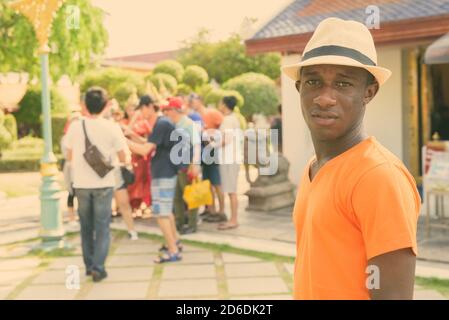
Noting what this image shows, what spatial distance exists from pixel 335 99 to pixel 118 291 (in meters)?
4.24

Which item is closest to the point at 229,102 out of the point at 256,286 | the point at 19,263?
the point at 256,286

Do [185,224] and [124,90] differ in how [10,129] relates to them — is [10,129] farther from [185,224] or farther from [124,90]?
[185,224]

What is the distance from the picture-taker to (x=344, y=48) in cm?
180

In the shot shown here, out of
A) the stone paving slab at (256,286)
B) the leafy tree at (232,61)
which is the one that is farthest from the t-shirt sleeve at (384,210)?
the leafy tree at (232,61)

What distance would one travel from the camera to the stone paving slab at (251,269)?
5961mm

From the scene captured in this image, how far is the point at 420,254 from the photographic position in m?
6.36

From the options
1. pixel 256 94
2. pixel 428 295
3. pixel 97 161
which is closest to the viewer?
pixel 428 295

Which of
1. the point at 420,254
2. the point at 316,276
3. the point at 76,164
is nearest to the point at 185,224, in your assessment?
the point at 76,164

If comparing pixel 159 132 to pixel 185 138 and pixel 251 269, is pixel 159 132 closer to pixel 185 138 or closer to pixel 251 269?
pixel 185 138

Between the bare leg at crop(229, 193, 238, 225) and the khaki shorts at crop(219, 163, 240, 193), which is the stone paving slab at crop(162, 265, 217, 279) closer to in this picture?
the bare leg at crop(229, 193, 238, 225)

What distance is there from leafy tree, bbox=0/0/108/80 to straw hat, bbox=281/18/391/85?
1565cm

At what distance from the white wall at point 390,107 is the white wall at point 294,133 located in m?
1.45

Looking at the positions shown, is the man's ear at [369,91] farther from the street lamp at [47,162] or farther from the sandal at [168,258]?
the street lamp at [47,162]

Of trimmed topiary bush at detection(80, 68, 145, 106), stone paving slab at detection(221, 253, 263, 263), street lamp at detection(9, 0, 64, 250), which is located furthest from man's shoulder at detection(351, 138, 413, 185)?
trimmed topiary bush at detection(80, 68, 145, 106)
